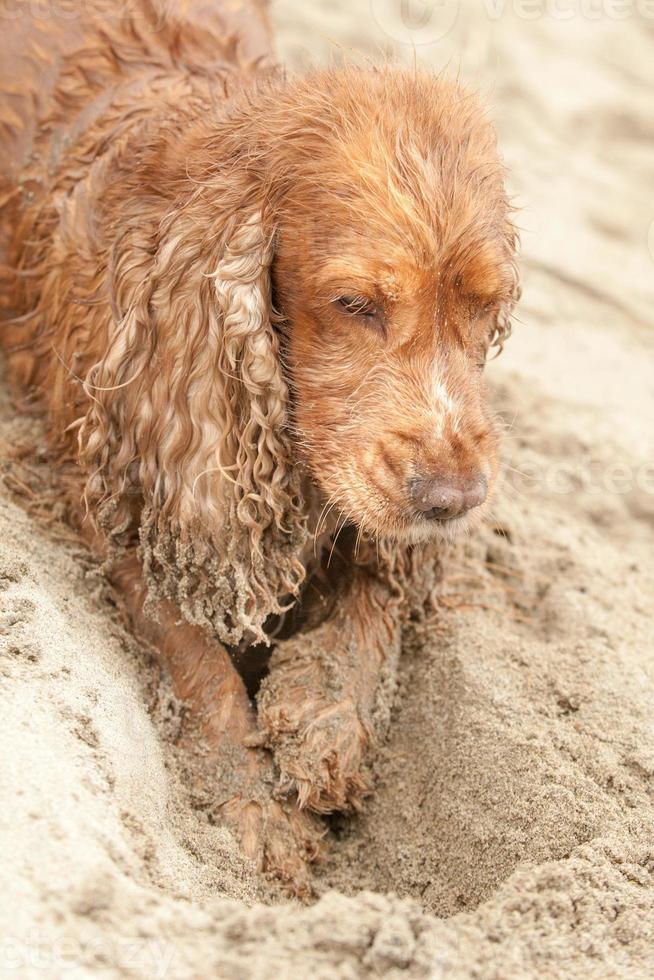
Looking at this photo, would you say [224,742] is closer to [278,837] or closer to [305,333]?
[278,837]

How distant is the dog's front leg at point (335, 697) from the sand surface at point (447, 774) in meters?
0.10

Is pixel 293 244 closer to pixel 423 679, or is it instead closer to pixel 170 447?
pixel 170 447

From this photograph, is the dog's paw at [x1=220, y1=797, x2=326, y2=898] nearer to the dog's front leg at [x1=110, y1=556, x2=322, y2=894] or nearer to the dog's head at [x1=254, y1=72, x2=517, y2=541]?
the dog's front leg at [x1=110, y1=556, x2=322, y2=894]

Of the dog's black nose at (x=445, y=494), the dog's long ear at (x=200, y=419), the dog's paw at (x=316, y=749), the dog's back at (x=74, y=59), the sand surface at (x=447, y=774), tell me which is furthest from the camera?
the dog's back at (x=74, y=59)

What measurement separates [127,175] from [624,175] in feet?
13.8

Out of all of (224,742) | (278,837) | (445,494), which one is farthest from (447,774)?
(445,494)

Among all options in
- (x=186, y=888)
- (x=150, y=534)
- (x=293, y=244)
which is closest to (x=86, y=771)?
(x=186, y=888)

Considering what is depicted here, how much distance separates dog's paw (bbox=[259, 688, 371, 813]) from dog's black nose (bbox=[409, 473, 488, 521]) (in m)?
0.70

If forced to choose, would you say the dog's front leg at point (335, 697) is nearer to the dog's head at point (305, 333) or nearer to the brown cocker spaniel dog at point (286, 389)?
the brown cocker spaniel dog at point (286, 389)

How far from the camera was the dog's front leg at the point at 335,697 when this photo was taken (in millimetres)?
3273

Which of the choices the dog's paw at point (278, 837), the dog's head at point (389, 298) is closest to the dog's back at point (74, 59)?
the dog's head at point (389, 298)

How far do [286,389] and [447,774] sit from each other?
109 cm

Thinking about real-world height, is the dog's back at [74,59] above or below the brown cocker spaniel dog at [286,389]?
above

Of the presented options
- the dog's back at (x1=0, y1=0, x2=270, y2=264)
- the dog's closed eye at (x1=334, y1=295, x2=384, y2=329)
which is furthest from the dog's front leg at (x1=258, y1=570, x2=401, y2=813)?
the dog's back at (x1=0, y1=0, x2=270, y2=264)
